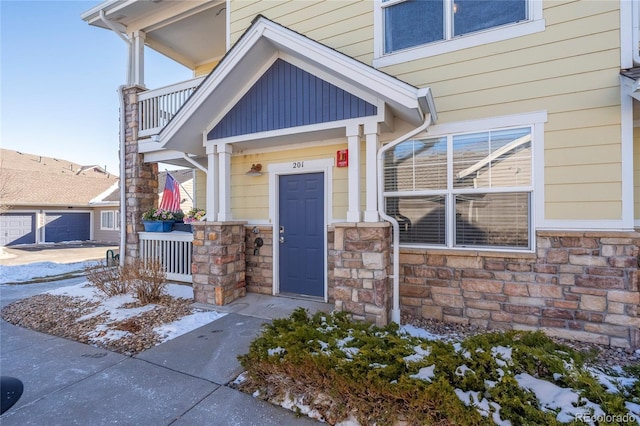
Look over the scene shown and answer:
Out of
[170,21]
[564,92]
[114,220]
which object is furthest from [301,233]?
[114,220]

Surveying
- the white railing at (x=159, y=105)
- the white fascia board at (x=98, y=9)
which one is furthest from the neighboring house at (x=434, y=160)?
the white fascia board at (x=98, y=9)

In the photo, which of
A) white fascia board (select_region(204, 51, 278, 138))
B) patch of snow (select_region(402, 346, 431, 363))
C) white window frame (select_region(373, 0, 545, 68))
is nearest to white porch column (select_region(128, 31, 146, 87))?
white fascia board (select_region(204, 51, 278, 138))

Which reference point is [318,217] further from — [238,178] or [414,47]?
[414,47]

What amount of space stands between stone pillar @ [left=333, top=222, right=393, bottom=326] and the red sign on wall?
1.20 metres

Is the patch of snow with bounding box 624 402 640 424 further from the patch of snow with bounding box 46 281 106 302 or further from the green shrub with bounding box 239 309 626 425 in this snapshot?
the patch of snow with bounding box 46 281 106 302

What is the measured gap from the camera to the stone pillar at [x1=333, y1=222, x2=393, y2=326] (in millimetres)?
3719

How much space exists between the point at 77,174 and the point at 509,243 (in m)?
26.5

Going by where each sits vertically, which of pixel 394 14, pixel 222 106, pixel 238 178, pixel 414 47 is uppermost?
pixel 394 14

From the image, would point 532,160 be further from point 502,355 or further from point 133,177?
point 133,177

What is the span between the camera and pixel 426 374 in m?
2.20

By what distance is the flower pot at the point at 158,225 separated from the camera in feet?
21.6

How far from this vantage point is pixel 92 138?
61.8ft

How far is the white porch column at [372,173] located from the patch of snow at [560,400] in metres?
2.19

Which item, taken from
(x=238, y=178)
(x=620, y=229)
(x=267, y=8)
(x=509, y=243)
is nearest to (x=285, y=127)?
(x=238, y=178)
